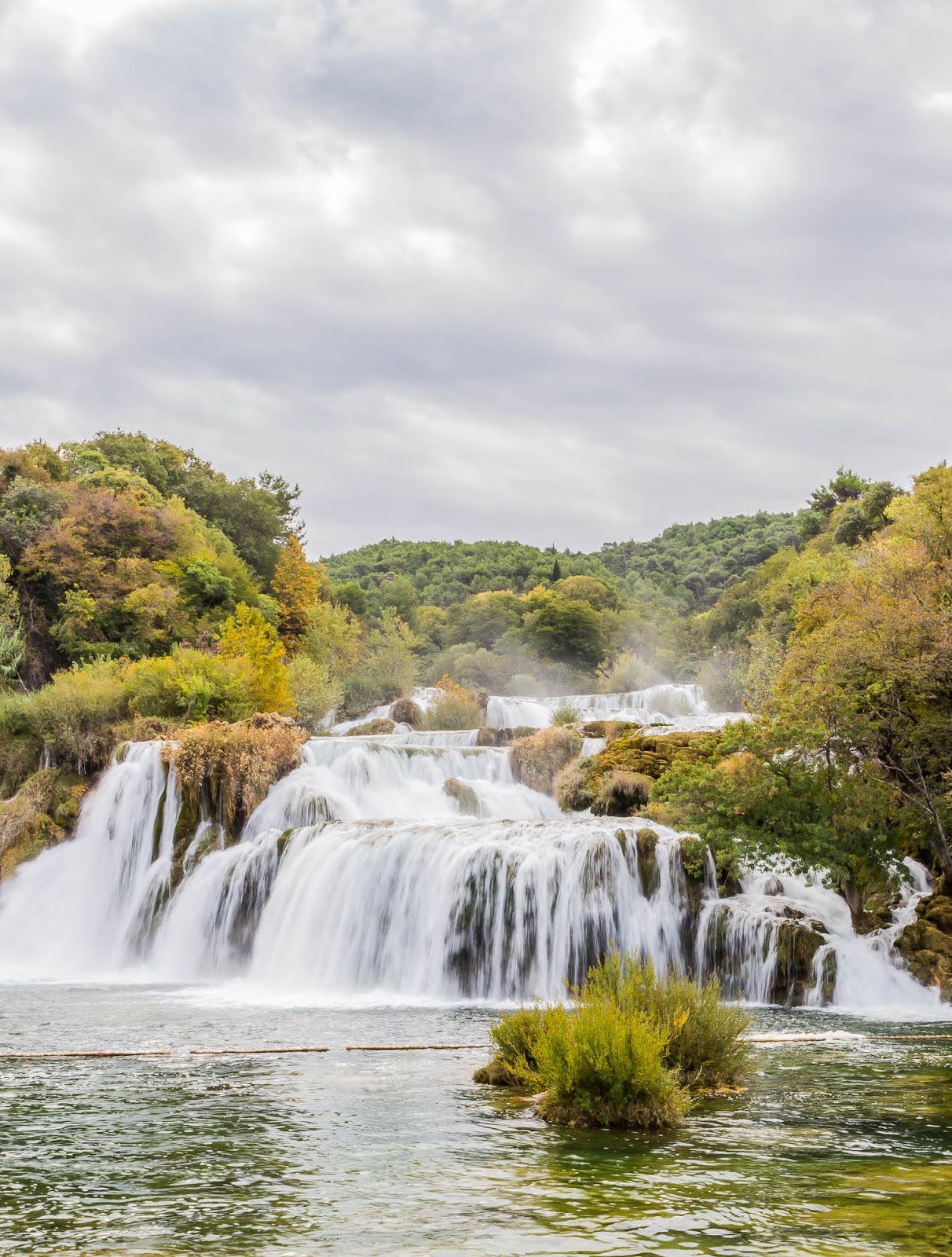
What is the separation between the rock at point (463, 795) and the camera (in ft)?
103

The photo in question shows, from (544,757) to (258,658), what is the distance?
11.8 m

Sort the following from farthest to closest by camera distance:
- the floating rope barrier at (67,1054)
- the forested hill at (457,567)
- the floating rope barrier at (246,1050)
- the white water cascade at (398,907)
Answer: the forested hill at (457,567), the white water cascade at (398,907), the floating rope barrier at (246,1050), the floating rope barrier at (67,1054)

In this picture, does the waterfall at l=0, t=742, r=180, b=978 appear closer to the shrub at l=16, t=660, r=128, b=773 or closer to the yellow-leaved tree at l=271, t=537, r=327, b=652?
the shrub at l=16, t=660, r=128, b=773

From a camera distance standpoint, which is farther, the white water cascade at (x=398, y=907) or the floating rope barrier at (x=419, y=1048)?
the white water cascade at (x=398, y=907)

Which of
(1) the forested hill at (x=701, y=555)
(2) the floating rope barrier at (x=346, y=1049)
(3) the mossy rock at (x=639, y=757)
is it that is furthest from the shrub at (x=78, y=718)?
(1) the forested hill at (x=701, y=555)

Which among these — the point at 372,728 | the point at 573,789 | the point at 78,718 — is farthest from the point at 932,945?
the point at 372,728

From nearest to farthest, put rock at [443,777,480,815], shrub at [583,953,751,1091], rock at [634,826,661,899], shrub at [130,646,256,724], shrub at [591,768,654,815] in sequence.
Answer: shrub at [583,953,751,1091]
rock at [634,826,661,899]
shrub at [591,768,654,815]
rock at [443,777,480,815]
shrub at [130,646,256,724]

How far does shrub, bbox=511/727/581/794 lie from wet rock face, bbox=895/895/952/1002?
14.0m

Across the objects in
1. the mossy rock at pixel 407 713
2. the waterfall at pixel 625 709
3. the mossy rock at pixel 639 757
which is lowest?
the mossy rock at pixel 639 757

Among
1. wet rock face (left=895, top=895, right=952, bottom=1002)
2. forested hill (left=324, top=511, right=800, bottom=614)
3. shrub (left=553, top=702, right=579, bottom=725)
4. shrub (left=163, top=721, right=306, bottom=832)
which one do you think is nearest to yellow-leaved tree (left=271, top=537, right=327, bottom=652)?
shrub (left=553, top=702, right=579, bottom=725)

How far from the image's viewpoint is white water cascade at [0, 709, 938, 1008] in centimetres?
1950

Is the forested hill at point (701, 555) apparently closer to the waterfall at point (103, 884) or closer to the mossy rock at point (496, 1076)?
the waterfall at point (103, 884)

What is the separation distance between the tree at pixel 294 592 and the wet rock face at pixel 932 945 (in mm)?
42597

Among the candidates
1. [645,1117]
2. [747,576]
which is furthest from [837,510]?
[645,1117]
